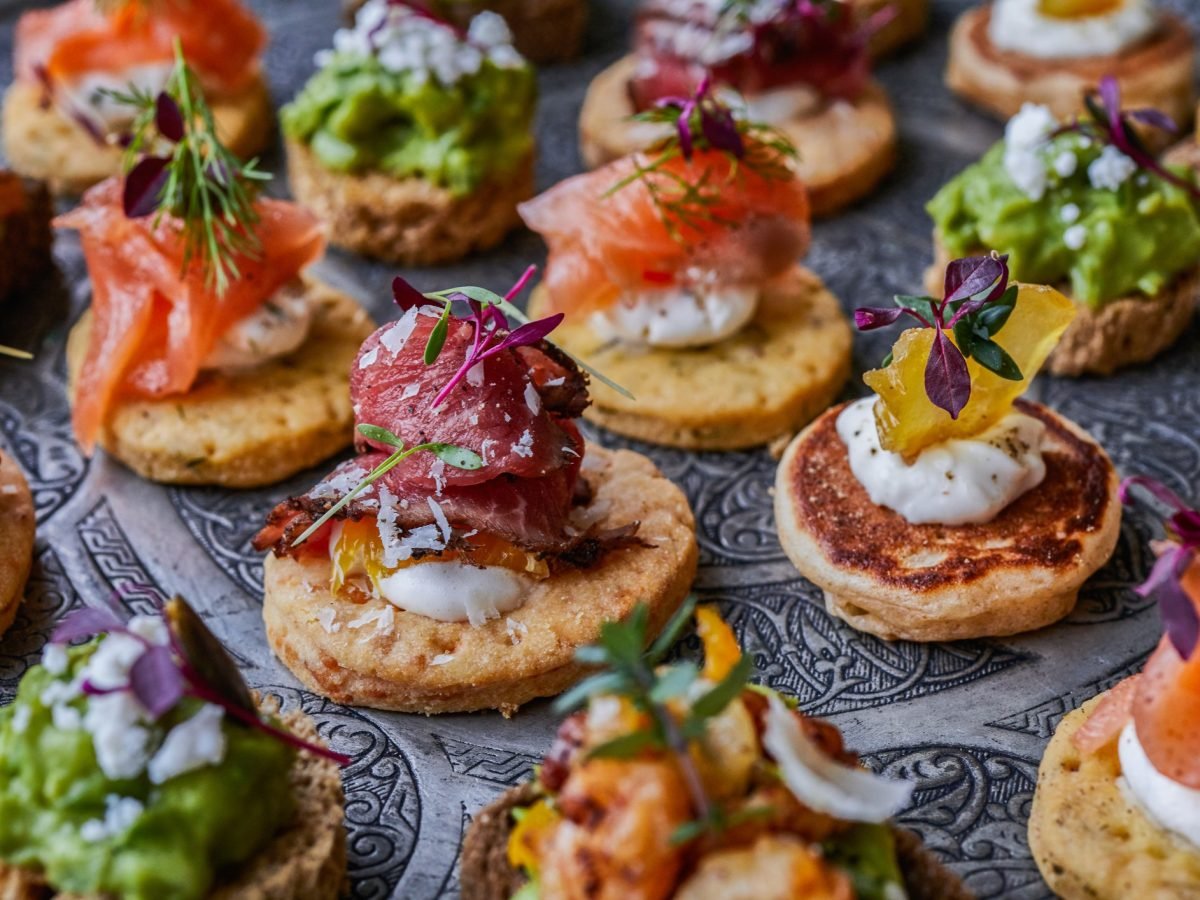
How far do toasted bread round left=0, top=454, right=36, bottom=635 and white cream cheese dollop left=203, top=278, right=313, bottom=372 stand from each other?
0.85 meters

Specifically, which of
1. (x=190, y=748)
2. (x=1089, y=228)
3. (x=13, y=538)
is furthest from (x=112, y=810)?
(x=1089, y=228)

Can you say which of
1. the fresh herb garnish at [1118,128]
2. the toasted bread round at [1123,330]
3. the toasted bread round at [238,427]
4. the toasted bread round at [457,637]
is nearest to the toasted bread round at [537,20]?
the toasted bread round at [238,427]

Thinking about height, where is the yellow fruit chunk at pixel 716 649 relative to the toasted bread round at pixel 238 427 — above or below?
above

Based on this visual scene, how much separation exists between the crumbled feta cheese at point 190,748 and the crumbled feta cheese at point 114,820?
0.07m

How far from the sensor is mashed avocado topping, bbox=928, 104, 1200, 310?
5242 mm

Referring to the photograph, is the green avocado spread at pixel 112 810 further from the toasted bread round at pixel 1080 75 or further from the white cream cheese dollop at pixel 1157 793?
the toasted bread round at pixel 1080 75

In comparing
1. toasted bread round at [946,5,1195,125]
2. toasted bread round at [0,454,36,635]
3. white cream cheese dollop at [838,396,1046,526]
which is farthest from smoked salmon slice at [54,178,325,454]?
toasted bread round at [946,5,1195,125]

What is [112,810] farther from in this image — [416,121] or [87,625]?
[416,121]

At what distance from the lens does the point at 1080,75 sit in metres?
6.61

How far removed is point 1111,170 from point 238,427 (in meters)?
3.34

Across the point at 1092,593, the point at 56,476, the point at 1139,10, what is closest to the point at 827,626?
the point at 1092,593

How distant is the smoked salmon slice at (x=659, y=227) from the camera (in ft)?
16.9

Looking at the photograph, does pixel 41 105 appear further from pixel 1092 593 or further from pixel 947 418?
pixel 1092 593

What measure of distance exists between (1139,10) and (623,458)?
12.5 feet
